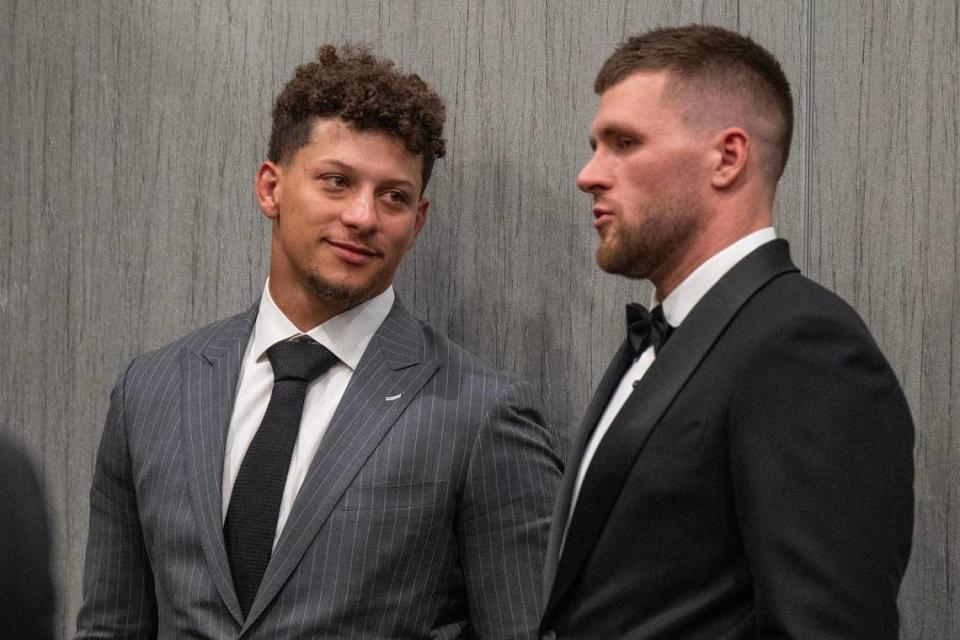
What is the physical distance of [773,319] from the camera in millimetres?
1292

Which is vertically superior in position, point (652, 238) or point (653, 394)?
point (652, 238)

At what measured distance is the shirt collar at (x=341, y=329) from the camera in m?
1.94

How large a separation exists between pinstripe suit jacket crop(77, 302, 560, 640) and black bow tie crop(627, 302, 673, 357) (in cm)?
40

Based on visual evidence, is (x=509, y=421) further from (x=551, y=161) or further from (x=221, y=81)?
(x=221, y=81)

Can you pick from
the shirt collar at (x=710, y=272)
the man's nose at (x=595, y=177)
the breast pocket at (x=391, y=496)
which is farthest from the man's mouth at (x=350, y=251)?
the shirt collar at (x=710, y=272)

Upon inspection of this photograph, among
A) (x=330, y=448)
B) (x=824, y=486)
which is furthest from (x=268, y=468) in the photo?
(x=824, y=486)

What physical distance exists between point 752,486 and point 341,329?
877mm

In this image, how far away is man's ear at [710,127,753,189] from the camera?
1.44 meters

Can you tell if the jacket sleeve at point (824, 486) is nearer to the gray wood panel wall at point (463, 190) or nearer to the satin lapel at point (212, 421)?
the gray wood panel wall at point (463, 190)

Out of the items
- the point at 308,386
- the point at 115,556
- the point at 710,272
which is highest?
the point at 710,272

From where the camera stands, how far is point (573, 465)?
151 cm

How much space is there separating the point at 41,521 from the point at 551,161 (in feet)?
3.44

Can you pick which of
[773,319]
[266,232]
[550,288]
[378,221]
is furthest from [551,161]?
[773,319]

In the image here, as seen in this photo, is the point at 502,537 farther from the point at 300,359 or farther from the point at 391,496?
the point at 300,359
